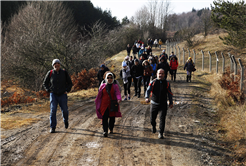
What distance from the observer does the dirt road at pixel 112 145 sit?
531 cm

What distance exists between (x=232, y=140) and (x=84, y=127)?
4.27m

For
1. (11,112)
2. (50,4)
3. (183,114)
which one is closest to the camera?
(183,114)

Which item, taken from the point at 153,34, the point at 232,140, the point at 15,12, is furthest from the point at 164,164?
the point at 153,34

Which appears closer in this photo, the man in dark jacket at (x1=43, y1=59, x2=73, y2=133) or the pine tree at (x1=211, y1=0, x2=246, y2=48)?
the man in dark jacket at (x1=43, y1=59, x2=73, y2=133)

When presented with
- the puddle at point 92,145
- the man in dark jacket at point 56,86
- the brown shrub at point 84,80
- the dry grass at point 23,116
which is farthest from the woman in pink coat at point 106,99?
the brown shrub at point 84,80

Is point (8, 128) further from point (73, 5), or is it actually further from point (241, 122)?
point (73, 5)

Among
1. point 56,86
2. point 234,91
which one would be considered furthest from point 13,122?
point 234,91

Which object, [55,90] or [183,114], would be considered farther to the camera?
[183,114]

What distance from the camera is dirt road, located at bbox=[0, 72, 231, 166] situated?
531 centimetres

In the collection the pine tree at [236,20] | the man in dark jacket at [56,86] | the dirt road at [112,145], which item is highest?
the pine tree at [236,20]

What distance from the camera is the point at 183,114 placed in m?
9.38

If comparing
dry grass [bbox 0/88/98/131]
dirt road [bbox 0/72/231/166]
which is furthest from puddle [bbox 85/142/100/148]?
dry grass [bbox 0/88/98/131]

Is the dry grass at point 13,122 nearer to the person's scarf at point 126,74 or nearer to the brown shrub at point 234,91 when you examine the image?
the person's scarf at point 126,74

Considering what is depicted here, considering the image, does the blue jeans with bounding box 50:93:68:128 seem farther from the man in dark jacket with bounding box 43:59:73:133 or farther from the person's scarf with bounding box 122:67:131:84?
the person's scarf with bounding box 122:67:131:84
